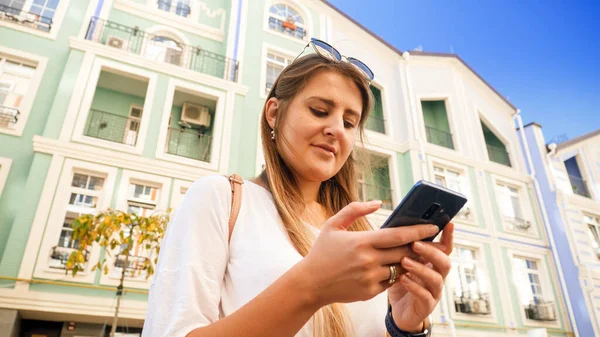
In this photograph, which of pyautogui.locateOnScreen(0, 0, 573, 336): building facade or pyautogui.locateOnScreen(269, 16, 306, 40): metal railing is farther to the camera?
pyautogui.locateOnScreen(269, 16, 306, 40): metal railing

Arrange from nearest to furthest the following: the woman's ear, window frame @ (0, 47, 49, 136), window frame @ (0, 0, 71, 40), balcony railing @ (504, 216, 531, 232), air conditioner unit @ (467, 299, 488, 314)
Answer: the woman's ear → window frame @ (0, 47, 49, 136) → window frame @ (0, 0, 71, 40) → air conditioner unit @ (467, 299, 488, 314) → balcony railing @ (504, 216, 531, 232)

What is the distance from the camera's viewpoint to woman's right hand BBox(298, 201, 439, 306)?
83 cm

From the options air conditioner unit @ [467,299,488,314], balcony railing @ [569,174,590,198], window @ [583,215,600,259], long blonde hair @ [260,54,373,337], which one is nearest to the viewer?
long blonde hair @ [260,54,373,337]

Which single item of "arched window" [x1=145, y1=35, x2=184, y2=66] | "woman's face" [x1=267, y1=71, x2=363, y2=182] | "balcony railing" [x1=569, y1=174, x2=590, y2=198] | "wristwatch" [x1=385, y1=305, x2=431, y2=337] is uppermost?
"arched window" [x1=145, y1=35, x2=184, y2=66]

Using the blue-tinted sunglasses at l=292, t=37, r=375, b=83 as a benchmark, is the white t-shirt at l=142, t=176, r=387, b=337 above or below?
below

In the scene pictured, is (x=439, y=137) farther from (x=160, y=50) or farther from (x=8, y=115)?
(x=8, y=115)

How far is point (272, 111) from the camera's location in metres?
1.73

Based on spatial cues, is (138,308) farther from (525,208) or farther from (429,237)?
(525,208)

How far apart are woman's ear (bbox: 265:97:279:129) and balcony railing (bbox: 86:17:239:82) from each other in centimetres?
1027

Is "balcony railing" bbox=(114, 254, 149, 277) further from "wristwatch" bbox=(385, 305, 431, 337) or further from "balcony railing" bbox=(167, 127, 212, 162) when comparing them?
"wristwatch" bbox=(385, 305, 431, 337)

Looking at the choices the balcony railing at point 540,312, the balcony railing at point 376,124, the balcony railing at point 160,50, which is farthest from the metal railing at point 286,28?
the balcony railing at point 540,312

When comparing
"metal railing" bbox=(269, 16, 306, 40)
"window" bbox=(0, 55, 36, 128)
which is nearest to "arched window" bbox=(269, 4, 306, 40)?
"metal railing" bbox=(269, 16, 306, 40)

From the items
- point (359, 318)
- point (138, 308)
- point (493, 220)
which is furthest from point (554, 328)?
point (359, 318)

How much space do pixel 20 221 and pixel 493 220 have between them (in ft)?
45.1
